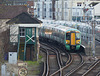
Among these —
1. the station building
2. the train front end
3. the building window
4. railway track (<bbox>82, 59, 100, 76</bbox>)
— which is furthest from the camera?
the train front end

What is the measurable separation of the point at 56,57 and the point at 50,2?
128 ft

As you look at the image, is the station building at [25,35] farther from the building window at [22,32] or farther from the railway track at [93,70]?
the railway track at [93,70]

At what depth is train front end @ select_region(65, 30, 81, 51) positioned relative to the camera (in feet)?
78.5

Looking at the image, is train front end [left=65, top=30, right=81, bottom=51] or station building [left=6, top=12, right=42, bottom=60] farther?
train front end [left=65, top=30, right=81, bottom=51]

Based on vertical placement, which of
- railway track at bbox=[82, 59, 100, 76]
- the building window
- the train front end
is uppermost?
the building window

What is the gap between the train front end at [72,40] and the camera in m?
23.9

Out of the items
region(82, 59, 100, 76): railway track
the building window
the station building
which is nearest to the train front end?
the station building

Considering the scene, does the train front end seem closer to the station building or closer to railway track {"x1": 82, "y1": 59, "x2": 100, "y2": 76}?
the station building

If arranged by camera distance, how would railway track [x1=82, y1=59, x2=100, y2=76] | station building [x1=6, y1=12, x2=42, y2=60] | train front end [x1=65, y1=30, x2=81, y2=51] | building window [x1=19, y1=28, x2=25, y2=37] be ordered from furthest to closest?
train front end [x1=65, y1=30, x2=81, y2=51], building window [x1=19, y1=28, x2=25, y2=37], station building [x1=6, y1=12, x2=42, y2=60], railway track [x1=82, y1=59, x2=100, y2=76]

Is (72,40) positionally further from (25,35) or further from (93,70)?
(93,70)

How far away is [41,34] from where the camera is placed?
34.7 meters

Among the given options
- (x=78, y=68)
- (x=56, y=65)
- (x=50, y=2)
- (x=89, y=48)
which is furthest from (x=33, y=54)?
(x=50, y=2)

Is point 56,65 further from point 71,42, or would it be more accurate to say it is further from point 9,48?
point 71,42

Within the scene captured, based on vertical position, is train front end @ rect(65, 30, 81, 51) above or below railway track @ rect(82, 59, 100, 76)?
above
